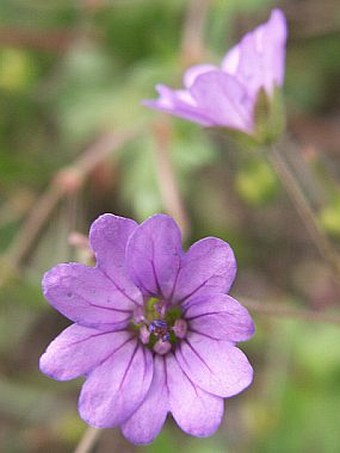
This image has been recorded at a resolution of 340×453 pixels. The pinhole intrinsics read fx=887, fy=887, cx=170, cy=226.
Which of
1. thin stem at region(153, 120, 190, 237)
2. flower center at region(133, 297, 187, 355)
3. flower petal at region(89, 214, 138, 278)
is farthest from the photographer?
thin stem at region(153, 120, 190, 237)

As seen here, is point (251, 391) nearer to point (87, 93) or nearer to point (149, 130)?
point (149, 130)

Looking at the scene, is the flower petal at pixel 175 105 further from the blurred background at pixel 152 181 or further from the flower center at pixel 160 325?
the blurred background at pixel 152 181

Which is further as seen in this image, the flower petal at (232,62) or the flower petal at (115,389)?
the flower petal at (232,62)

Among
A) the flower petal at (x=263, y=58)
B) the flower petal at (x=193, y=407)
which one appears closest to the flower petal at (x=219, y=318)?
the flower petal at (x=193, y=407)

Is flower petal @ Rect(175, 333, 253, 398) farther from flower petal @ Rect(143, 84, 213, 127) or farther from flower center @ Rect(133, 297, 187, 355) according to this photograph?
flower petal @ Rect(143, 84, 213, 127)

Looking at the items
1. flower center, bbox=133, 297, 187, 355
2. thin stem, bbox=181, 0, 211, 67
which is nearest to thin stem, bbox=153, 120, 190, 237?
thin stem, bbox=181, 0, 211, 67

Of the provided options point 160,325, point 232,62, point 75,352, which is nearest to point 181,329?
point 160,325

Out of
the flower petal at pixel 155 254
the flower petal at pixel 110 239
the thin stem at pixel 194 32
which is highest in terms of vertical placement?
the thin stem at pixel 194 32
